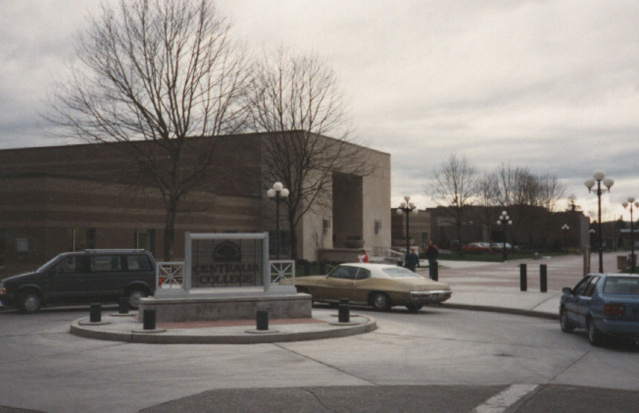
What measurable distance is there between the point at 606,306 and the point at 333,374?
229 inches

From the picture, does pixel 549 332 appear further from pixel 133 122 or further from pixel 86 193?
pixel 86 193

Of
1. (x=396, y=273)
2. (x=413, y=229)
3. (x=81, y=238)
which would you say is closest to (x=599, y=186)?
(x=396, y=273)

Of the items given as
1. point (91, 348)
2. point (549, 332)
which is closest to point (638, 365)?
point (549, 332)

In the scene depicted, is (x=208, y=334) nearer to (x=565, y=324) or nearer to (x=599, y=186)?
(x=565, y=324)

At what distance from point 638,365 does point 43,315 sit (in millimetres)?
15329

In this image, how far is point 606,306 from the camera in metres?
12.9

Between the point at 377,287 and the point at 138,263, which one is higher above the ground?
the point at 138,263

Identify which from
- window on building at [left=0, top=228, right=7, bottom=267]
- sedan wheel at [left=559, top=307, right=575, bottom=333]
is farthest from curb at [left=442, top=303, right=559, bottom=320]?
window on building at [left=0, top=228, right=7, bottom=267]

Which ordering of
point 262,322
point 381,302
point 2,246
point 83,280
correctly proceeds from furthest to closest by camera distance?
point 2,246 → point 83,280 → point 381,302 → point 262,322

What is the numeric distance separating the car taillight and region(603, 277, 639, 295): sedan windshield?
663 millimetres

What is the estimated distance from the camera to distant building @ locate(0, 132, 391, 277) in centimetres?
3291

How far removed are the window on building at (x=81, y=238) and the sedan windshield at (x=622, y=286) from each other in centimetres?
2692

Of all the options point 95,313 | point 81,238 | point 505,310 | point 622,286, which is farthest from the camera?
point 81,238

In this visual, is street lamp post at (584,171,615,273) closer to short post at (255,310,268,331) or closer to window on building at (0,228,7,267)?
short post at (255,310,268,331)
